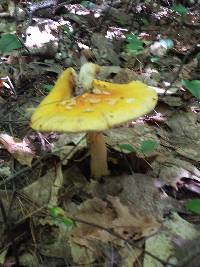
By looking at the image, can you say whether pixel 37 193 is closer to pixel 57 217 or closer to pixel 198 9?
pixel 57 217

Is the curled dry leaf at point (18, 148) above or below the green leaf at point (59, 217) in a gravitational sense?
below

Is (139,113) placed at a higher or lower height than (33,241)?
higher

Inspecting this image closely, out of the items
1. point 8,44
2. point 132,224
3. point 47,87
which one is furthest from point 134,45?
point 132,224

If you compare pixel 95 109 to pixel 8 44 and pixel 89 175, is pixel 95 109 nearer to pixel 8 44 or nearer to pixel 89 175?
pixel 89 175

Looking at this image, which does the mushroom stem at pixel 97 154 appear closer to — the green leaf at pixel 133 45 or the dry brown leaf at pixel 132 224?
the dry brown leaf at pixel 132 224

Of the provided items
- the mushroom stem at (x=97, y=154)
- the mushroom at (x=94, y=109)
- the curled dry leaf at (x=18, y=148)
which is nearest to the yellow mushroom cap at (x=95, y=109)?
the mushroom at (x=94, y=109)

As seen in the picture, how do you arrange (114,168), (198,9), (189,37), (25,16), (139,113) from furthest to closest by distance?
1. (198,9)
2. (189,37)
3. (25,16)
4. (114,168)
5. (139,113)

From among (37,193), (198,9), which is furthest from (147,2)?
(37,193)
